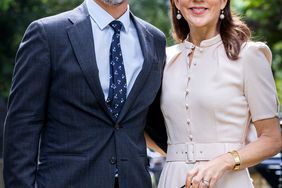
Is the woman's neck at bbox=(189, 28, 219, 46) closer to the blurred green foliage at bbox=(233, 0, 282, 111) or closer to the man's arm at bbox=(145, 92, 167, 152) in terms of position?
the man's arm at bbox=(145, 92, 167, 152)

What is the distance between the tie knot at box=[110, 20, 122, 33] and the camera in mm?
4203

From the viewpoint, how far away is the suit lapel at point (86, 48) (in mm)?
4012

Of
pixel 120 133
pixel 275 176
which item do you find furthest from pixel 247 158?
pixel 275 176

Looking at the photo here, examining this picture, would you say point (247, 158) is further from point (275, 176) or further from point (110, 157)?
point (275, 176)

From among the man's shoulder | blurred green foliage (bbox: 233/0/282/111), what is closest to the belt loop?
the man's shoulder

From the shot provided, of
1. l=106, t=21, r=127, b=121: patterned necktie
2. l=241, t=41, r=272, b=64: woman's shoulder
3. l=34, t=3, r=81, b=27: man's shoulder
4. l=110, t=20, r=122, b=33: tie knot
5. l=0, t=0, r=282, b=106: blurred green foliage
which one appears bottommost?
l=0, t=0, r=282, b=106: blurred green foliage

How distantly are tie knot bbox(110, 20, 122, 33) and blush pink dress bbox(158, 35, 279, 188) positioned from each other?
1.40 feet

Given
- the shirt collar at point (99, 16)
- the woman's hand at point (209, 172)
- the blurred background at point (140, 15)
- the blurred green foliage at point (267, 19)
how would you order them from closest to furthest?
the woman's hand at point (209, 172) < the shirt collar at point (99, 16) < the blurred green foliage at point (267, 19) < the blurred background at point (140, 15)

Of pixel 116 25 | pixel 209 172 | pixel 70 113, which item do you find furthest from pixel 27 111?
pixel 209 172

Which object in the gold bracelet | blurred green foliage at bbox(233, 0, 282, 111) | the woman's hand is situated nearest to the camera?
the woman's hand

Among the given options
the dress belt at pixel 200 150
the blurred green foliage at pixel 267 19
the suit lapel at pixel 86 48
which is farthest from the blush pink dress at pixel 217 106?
the blurred green foliage at pixel 267 19

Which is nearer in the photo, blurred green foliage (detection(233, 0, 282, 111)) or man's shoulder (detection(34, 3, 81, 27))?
man's shoulder (detection(34, 3, 81, 27))

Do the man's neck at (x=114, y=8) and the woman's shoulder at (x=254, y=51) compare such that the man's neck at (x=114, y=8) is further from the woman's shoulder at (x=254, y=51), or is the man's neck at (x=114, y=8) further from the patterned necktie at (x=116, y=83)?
the woman's shoulder at (x=254, y=51)

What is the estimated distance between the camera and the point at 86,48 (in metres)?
4.08
